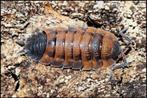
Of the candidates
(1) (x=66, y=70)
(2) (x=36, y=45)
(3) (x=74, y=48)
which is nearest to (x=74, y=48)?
(3) (x=74, y=48)

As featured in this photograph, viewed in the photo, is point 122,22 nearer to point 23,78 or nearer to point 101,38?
point 101,38

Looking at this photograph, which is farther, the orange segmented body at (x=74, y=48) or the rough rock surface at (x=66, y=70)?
the rough rock surface at (x=66, y=70)

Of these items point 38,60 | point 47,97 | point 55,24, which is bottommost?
point 47,97

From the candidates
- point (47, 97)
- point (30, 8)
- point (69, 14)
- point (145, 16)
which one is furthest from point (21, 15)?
point (145, 16)

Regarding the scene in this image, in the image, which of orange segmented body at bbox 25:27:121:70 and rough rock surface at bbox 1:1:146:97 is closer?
orange segmented body at bbox 25:27:121:70

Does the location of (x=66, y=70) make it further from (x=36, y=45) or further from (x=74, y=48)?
(x=36, y=45)

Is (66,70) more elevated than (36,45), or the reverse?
(36,45)
